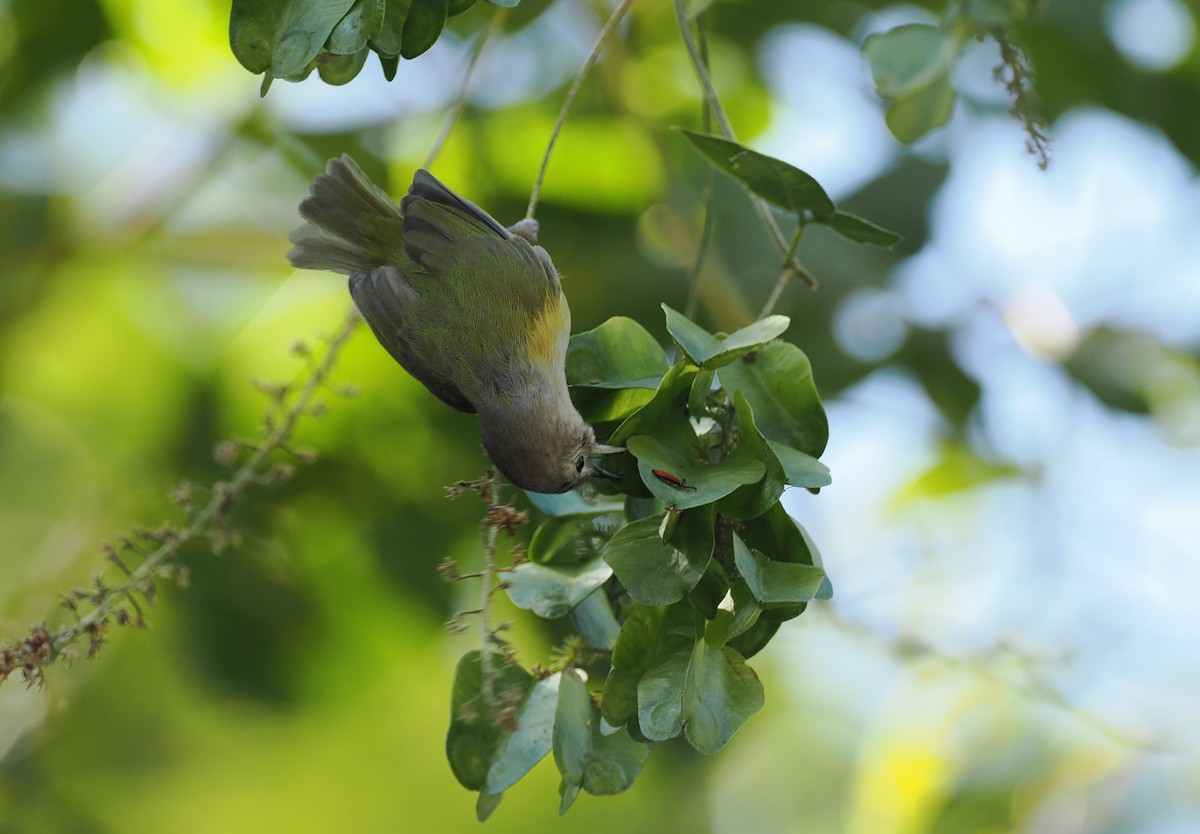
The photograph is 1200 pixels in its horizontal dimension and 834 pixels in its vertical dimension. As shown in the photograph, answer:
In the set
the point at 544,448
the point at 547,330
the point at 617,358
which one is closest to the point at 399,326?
the point at 547,330

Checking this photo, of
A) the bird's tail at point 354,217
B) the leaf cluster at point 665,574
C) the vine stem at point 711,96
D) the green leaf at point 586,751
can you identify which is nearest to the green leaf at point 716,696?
the leaf cluster at point 665,574

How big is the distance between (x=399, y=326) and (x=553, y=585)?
580 mm

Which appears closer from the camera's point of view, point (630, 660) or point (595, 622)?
point (630, 660)

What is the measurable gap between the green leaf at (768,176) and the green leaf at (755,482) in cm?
24

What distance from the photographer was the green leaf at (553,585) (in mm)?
1112

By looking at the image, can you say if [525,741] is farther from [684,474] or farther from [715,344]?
[715,344]

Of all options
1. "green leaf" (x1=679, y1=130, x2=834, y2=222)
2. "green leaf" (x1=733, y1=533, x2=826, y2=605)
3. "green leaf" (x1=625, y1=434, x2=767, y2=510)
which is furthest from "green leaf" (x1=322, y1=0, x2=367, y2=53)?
"green leaf" (x1=733, y1=533, x2=826, y2=605)

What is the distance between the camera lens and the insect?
3.16 feet

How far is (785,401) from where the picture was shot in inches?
42.4

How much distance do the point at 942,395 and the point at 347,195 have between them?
1.83 metres

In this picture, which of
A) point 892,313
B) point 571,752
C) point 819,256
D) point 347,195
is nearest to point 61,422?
point 347,195

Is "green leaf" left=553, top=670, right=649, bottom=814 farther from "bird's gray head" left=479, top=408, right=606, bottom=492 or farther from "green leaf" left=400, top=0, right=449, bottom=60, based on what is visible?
"green leaf" left=400, top=0, right=449, bottom=60

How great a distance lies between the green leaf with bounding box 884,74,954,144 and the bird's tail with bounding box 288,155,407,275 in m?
0.73

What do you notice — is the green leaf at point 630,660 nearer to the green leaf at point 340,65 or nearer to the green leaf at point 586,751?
the green leaf at point 586,751
